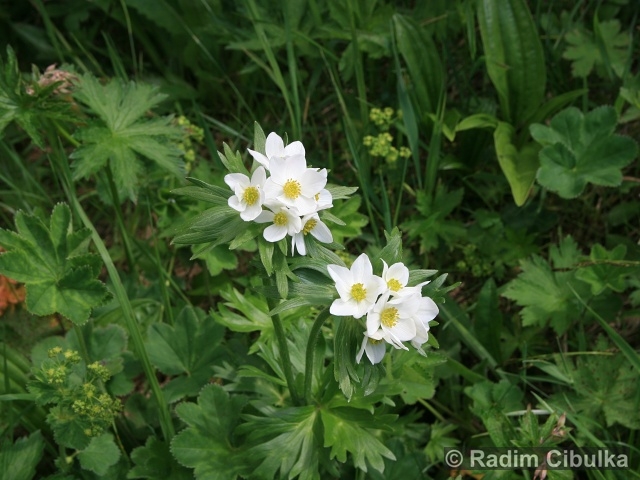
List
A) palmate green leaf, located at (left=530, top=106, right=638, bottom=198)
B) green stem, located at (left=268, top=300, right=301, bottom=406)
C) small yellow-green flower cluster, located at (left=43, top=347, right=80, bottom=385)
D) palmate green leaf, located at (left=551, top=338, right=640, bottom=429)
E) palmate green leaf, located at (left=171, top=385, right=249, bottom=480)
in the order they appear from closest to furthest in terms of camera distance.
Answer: green stem, located at (left=268, top=300, right=301, bottom=406) → small yellow-green flower cluster, located at (left=43, top=347, right=80, bottom=385) → palmate green leaf, located at (left=171, top=385, right=249, bottom=480) → palmate green leaf, located at (left=551, top=338, right=640, bottom=429) → palmate green leaf, located at (left=530, top=106, right=638, bottom=198)

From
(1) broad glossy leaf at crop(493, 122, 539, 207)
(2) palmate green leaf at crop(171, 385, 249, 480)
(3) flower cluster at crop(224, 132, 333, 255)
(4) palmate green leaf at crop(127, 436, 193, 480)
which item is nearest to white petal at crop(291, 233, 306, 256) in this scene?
A: (3) flower cluster at crop(224, 132, 333, 255)

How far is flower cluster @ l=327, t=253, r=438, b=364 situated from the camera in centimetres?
169

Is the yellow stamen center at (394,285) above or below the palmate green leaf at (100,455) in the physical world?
above

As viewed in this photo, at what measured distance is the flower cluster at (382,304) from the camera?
1.69m

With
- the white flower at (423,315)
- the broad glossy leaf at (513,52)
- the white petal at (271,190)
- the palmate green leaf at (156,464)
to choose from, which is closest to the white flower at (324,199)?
→ the white petal at (271,190)

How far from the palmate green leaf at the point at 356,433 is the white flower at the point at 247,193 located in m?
0.76

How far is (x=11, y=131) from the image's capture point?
11.6 feet

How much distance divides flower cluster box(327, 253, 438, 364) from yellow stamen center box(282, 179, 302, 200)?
194 mm

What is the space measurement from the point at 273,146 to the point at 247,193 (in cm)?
14

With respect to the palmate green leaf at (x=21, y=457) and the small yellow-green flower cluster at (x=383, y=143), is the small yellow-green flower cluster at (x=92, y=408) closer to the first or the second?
the palmate green leaf at (x=21, y=457)

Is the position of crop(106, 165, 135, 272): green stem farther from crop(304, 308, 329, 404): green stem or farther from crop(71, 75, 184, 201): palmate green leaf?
crop(304, 308, 329, 404): green stem

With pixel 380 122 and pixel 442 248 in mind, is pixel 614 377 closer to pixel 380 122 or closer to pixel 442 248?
pixel 442 248

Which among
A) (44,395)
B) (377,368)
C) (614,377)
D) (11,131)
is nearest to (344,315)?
(377,368)

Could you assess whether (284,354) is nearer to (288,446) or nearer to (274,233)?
→ (288,446)
